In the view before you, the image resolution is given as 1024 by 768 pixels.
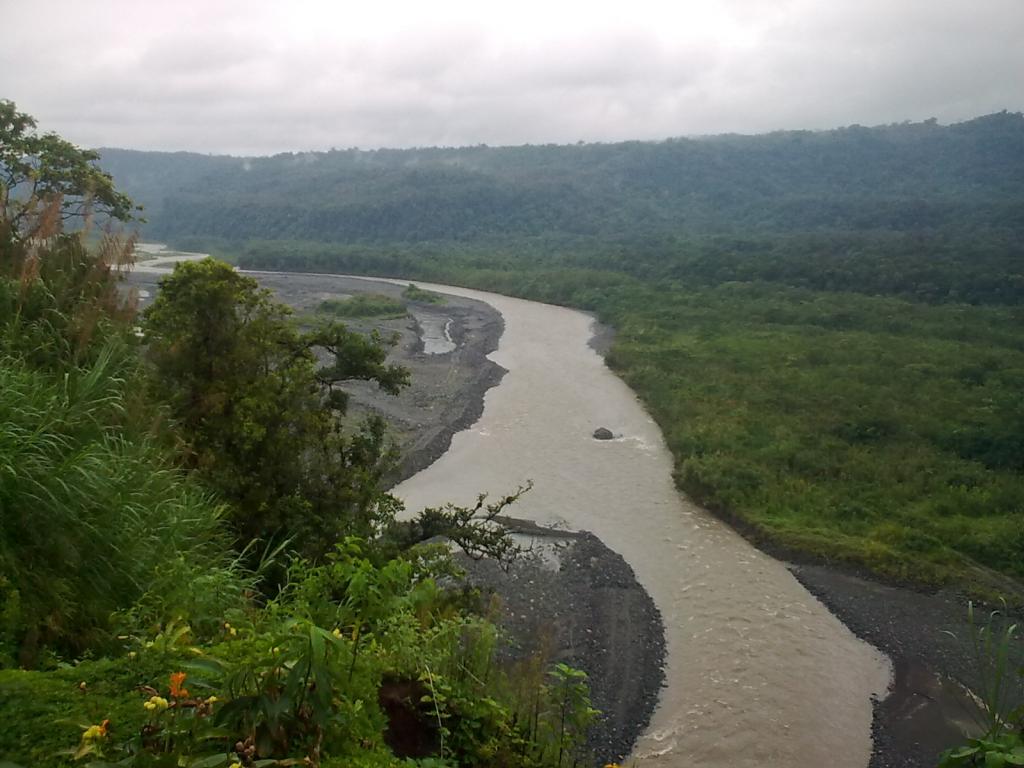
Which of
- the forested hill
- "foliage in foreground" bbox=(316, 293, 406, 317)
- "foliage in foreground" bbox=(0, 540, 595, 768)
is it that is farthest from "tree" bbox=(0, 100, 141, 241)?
the forested hill

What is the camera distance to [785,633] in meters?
14.1

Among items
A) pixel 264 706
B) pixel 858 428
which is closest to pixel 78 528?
pixel 264 706

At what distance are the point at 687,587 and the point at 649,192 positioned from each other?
119019 mm

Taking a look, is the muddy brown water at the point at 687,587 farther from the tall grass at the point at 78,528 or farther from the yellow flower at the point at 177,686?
the yellow flower at the point at 177,686

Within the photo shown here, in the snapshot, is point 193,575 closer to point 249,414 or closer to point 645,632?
point 249,414

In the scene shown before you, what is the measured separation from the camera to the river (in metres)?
11.4

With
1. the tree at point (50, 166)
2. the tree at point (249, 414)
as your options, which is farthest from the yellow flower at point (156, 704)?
the tree at point (50, 166)

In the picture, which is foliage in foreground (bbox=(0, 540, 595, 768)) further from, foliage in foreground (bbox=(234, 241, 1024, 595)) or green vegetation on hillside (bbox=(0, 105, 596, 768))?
foliage in foreground (bbox=(234, 241, 1024, 595))

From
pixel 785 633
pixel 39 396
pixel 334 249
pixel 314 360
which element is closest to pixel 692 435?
pixel 785 633

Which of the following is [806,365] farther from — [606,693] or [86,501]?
[86,501]

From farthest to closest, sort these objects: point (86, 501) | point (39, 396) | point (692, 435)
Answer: point (692, 435), point (39, 396), point (86, 501)

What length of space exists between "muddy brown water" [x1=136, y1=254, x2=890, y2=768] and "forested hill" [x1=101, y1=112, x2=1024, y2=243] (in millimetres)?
60256

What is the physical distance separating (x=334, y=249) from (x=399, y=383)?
250 ft

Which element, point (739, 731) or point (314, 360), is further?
point (739, 731)
